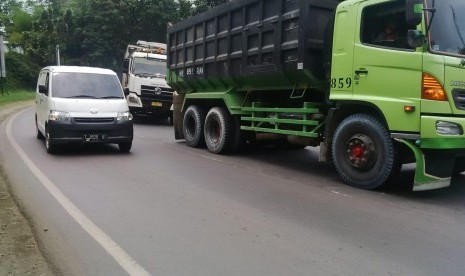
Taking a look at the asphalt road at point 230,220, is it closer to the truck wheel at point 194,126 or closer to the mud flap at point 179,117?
the truck wheel at point 194,126

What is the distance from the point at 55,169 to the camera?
8359mm

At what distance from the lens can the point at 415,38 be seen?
240 inches

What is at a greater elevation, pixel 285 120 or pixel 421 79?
pixel 421 79

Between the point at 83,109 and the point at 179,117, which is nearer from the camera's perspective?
the point at 83,109

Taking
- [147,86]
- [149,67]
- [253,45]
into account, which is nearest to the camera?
[253,45]

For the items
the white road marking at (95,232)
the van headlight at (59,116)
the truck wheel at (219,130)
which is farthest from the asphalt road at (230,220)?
the truck wheel at (219,130)

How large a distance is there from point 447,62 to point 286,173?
10.7 ft

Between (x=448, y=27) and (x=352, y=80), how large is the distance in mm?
1417

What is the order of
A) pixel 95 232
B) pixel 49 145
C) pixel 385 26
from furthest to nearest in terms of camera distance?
pixel 49 145 < pixel 385 26 < pixel 95 232

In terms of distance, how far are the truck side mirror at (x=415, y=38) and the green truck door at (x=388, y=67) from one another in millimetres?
130

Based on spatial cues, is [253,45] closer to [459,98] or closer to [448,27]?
[448,27]

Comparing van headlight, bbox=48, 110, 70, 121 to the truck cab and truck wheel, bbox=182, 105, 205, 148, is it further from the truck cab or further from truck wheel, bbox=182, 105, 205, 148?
the truck cab

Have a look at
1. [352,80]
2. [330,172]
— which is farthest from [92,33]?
[352,80]

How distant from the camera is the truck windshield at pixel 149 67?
18109mm
